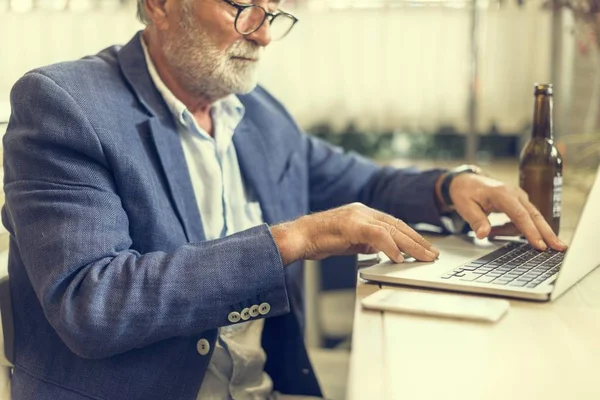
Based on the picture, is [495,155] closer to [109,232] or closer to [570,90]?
[570,90]

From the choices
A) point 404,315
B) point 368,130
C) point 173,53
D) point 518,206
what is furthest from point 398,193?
point 368,130

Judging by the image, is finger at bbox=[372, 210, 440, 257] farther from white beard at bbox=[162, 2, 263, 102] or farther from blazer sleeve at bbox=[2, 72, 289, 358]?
white beard at bbox=[162, 2, 263, 102]

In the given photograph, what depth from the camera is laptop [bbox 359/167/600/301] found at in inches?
37.2

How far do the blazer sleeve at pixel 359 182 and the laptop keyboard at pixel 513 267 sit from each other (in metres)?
0.29

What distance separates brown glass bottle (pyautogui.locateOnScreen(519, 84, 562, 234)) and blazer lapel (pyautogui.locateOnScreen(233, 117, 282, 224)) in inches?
17.6

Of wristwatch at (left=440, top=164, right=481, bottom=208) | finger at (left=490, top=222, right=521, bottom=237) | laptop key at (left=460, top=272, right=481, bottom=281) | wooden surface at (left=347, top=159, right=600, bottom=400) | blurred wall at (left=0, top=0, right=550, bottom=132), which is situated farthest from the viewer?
blurred wall at (left=0, top=0, right=550, bottom=132)

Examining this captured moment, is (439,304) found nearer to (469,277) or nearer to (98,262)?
(469,277)

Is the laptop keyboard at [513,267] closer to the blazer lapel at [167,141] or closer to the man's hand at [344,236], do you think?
the man's hand at [344,236]

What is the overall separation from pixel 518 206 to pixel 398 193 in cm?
31

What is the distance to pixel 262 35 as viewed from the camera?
4.31 ft

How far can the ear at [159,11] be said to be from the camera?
51.8 inches

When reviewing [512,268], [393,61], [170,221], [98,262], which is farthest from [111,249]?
[393,61]

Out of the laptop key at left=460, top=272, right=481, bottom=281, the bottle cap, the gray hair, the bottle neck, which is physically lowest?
the laptop key at left=460, top=272, right=481, bottom=281

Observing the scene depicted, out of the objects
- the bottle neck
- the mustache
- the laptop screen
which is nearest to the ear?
the mustache
